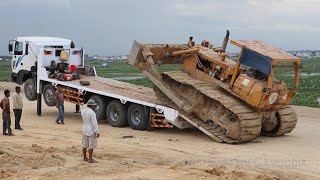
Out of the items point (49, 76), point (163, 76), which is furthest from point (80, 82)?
point (163, 76)

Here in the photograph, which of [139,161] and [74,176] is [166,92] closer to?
[139,161]

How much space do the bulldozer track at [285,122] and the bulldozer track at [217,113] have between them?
4.64 ft

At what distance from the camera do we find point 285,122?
688 inches

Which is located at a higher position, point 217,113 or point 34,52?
point 34,52

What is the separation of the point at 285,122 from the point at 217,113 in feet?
8.30

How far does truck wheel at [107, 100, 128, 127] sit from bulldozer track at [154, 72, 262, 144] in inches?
84.9

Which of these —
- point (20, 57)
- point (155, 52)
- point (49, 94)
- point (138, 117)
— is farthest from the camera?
point (20, 57)

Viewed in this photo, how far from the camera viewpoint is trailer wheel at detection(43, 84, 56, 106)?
70.3ft

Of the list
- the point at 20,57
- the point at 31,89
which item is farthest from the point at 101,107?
the point at 20,57

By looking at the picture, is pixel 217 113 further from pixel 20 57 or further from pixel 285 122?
pixel 20 57

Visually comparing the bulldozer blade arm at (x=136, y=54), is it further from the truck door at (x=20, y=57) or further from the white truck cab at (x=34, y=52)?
the truck door at (x=20, y=57)

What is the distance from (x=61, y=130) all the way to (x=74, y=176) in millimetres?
7757

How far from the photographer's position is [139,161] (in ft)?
42.2

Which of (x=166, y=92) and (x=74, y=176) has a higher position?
(x=166, y=92)
